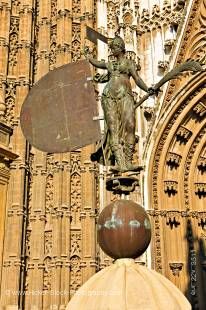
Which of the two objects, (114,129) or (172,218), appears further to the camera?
(172,218)

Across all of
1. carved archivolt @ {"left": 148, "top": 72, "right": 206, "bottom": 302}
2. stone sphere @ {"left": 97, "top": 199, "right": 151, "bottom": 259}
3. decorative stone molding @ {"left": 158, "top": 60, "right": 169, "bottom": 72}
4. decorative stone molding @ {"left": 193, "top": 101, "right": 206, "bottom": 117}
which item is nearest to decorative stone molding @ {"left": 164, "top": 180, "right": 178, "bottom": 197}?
carved archivolt @ {"left": 148, "top": 72, "right": 206, "bottom": 302}

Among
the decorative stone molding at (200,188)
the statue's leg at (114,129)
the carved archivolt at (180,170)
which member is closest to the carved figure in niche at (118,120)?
the statue's leg at (114,129)

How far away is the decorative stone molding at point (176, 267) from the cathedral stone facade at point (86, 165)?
0.08 ft

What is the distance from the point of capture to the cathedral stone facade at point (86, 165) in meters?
10.3

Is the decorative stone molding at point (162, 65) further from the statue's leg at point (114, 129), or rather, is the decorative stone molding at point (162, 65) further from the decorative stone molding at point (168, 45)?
the statue's leg at point (114, 129)

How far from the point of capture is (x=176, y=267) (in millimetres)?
11391

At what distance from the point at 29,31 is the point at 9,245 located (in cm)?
582

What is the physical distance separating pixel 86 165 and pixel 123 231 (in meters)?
6.92

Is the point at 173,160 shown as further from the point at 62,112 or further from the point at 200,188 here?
the point at 62,112

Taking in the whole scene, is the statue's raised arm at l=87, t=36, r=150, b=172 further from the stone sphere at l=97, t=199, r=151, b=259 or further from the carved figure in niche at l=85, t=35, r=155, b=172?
the stone sphere at l=97, t=199, r=151, b=259

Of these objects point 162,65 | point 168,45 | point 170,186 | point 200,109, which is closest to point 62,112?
point 170,186

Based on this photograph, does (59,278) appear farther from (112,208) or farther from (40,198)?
(112,208)

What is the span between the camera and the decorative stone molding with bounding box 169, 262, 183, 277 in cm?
1139

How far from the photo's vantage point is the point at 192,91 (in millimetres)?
12188
